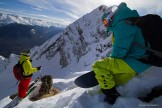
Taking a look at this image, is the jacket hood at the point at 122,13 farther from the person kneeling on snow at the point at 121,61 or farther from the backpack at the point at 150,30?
the backpack at the point at 150,30

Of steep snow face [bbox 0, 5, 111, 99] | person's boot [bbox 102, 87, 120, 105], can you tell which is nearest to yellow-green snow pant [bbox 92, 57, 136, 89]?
person's boot [bbox 102, 87, 120, 105]

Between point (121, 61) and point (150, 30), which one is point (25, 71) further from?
point (150, 30)

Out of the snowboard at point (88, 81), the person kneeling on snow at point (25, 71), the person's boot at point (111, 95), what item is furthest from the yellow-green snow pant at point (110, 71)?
the person kneeling on snow at point (25, 71)

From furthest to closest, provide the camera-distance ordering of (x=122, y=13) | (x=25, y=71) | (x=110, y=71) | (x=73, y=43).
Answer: (x=73, y=43)
(x=25, y=71)
(x=122, y=13)
(x=110, y=71)

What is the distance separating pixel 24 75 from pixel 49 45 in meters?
96.8

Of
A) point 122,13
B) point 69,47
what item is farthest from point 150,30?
point 69,47

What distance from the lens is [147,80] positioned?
5.16 meters

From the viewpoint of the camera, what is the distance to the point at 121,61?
5102mm

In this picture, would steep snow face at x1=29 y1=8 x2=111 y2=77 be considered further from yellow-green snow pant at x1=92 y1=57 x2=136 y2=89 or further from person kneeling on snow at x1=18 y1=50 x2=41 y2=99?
yellow-green snow pant at x1=92 y1=57 x2=136 y2=89

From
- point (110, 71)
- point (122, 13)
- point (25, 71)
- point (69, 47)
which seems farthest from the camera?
point (69, 47)

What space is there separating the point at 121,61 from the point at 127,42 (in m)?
0.49

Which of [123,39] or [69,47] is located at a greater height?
[123,39]

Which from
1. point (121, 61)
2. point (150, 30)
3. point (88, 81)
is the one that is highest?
point (150, 30)

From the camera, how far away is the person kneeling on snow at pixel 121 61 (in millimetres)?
5047
